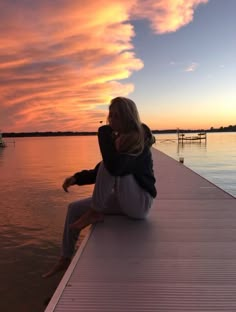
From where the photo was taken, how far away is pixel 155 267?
3270 mm

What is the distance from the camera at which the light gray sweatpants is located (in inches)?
156

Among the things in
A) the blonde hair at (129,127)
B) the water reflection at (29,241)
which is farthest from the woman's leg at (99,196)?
the water reflection at (29,241)

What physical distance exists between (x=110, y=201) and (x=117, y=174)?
677mm

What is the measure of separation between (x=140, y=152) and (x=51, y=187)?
11580 millimetres

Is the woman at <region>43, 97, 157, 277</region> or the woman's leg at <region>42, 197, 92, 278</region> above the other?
the woman at <region>43, 97, 157, 277</region>

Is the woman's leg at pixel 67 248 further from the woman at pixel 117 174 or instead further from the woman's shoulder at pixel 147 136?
the woman's shoulder at pixel 147 136

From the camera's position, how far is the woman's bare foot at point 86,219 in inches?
159

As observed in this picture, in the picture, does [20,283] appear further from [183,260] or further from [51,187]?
[51,187]

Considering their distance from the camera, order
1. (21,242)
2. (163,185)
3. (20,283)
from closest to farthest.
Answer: (20,283) < (21,242) < (163,185)

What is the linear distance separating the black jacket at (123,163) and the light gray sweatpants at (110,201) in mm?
66

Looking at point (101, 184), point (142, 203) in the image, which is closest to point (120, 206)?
point (142, 203)

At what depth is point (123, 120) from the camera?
12.8 feet

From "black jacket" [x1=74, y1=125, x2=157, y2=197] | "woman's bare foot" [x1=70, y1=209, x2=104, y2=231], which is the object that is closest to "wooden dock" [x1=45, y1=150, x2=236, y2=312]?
"woman's bare foot" [x1=70, y1=209, x2=104, y2=231]

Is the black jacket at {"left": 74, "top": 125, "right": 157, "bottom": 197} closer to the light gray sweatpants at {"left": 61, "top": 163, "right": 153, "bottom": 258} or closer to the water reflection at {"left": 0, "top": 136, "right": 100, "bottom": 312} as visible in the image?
the light gray sweatpants at {"left": 61, "top": 163, "right": 153, "bottom": 258}
